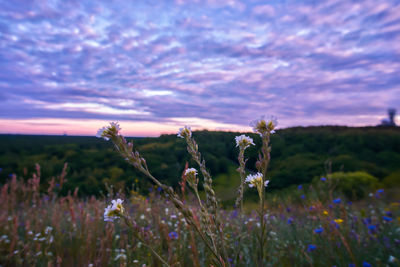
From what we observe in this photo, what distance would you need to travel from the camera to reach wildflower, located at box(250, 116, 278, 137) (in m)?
1.22

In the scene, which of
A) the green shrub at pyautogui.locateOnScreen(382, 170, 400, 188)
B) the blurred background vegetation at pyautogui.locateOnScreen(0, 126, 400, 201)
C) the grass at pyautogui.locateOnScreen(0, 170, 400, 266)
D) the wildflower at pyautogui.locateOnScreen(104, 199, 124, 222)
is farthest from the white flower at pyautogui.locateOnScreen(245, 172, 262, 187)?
the green shrub at pyautogui.locateOnScreen(382, 170, 400, 188)

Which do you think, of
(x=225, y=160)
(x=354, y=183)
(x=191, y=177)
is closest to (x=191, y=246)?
(x=191, y=177)

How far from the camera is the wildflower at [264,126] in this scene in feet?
4.01

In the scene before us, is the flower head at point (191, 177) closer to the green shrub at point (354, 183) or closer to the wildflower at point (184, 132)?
the wildflower at point (184, 132)

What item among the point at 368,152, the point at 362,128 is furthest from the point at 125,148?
the point at 362,128

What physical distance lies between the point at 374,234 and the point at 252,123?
325 cm

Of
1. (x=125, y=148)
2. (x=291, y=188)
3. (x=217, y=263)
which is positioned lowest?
(x=291, y=188)

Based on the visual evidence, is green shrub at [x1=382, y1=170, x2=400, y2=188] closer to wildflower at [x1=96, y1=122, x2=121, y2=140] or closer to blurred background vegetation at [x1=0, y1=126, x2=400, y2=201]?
blurred background vegetation at [x1=0, y1=126, x2=400, y2=201]

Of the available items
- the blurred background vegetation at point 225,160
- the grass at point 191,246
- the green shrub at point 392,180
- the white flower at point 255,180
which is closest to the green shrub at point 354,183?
the blurred background vegetation at point 225,160

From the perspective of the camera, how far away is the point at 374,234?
3.30m

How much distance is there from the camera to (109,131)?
1094 millimetres

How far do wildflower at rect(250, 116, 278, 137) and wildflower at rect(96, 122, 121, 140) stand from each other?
26.2 inches

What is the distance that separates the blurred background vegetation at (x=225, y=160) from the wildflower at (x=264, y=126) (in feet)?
19.7

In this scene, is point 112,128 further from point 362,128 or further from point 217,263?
point 362,128
